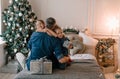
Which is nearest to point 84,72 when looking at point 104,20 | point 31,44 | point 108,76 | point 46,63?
point 46,63

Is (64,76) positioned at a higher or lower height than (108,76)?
higher

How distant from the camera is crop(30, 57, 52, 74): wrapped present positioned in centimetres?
371

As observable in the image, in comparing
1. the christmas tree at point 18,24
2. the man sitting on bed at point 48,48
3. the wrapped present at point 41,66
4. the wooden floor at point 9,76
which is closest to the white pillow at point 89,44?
the wooden floor at point 9,76

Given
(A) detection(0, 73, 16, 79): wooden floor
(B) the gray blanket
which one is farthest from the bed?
(A) detection(0, 73, 16, 79): wooden floor

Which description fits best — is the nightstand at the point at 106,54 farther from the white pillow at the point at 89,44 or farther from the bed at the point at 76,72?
the bed at the point at 76,72

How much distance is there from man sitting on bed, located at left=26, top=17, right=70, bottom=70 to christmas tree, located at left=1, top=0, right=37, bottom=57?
7.78ft

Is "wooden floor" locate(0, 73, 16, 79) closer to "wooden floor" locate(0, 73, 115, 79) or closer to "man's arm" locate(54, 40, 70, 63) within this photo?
"wooden floor" locate(0, 73, 115, 79)

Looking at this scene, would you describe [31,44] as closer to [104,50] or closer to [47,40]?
[47,40]

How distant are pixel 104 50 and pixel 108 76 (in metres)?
0.75

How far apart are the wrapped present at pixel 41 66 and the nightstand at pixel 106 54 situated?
2.86m

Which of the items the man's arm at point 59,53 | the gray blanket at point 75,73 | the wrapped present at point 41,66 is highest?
the man's arm at point 59,53

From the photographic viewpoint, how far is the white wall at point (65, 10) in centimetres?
682

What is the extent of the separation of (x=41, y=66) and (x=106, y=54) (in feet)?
10.1

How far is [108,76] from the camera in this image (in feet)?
19.6
